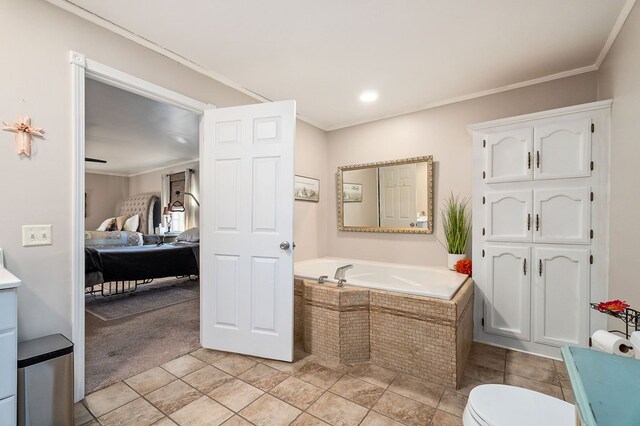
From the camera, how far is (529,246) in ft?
7.64

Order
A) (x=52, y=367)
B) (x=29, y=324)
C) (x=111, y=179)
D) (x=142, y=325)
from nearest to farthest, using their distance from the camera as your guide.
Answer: (x=52, y=367)
(x=29, y=324)
(x=142, y=325)
(x=111, y=179)

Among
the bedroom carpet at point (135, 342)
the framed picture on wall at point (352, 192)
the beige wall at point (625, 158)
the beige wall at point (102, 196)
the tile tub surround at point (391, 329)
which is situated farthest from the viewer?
the beige wall at point (102, 196)

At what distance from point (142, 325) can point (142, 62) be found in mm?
2490

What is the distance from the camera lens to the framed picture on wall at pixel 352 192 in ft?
11.9

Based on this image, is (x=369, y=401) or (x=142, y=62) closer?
(x=369, y=401)

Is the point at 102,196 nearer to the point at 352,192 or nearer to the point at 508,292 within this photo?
the point at 352,192

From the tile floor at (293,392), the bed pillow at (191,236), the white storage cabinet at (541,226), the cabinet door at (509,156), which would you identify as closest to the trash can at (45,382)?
the tile floor at (293,392)

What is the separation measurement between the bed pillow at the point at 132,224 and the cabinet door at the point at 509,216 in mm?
7011

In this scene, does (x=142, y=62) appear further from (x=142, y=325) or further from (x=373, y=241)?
(x=373, y=241)

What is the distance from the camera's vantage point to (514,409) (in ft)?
3.34

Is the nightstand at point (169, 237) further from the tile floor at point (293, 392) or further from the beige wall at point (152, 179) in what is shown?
the tile floor at point (293, 392)

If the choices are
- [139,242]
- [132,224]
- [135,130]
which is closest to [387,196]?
[135,130]

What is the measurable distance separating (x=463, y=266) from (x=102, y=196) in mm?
8557

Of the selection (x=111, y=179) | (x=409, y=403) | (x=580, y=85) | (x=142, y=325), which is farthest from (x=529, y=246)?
(x=111, y=179)
